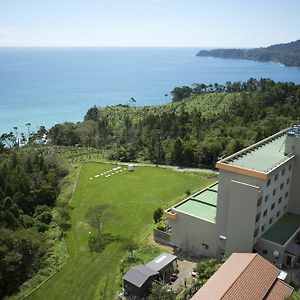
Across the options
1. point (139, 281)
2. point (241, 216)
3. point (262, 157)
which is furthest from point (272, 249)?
point (139, 281)

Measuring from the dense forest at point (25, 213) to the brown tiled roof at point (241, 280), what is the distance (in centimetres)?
1379

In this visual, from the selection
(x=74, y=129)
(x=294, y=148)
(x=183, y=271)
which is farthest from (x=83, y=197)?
(x=74, y=129)

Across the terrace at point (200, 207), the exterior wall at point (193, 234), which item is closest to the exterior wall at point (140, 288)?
the exterior wall at point (193, 234)

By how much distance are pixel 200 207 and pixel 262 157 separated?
19.2 feet

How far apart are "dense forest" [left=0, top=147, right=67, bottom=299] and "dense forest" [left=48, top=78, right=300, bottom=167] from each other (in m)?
13.7

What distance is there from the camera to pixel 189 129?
67125mm

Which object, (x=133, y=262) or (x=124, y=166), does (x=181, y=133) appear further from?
(x=133, y=262)

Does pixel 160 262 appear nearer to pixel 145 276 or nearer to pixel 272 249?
pixel 145 276

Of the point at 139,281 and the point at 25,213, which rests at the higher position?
the point at 139,281

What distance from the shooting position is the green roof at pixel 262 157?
24703mm

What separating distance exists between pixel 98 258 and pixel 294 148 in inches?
642

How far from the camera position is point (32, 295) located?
24.3 meters

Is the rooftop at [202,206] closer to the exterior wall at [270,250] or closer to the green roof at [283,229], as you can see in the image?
the exterior wall at [270,250]

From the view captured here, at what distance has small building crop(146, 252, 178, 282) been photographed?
23.2 m
